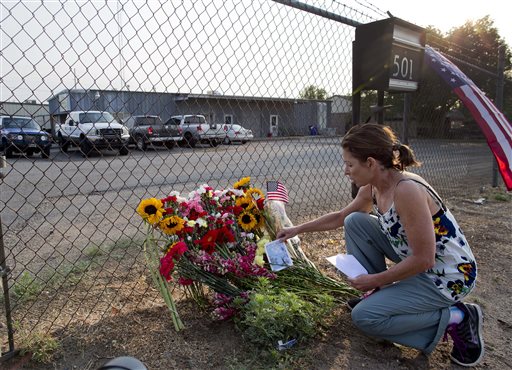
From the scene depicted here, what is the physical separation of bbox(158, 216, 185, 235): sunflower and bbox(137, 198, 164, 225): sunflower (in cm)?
4

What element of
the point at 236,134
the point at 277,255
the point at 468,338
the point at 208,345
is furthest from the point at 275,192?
the point at 236,134

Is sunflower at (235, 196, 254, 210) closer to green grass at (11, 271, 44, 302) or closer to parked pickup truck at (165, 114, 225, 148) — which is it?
green grass at (11, 271, 44, 302)

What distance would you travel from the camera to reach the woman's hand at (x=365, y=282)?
2.07 m

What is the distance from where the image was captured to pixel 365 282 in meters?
2.09

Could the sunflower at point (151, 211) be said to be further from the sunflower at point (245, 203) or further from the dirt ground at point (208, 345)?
the dirt ground at point (208, 345)

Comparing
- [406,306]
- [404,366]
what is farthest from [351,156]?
[404,366]

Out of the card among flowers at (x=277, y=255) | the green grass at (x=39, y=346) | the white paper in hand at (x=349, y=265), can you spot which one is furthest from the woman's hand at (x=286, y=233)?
the green grass at (x=39, y=346)

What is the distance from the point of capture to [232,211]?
2494mm

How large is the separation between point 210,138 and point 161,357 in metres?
3.46

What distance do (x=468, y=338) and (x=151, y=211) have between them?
1.85 m

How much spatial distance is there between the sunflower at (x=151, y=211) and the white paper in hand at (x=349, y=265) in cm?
103

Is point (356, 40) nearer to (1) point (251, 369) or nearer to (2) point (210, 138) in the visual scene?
(2) point (210, 138)

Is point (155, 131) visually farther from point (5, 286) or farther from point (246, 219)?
point (5, 286)

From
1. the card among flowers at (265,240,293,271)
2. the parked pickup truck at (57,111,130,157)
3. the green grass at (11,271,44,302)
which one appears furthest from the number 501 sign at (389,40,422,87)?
the green grass at (11,271,44,302)
